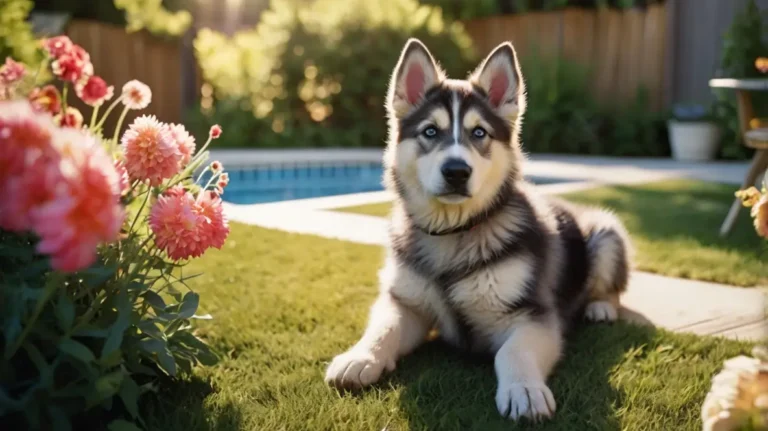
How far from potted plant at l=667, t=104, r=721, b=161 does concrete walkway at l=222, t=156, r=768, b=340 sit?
56 cm

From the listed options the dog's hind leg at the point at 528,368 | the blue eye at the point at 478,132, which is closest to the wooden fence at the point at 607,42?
the blue eye at the point at 478,132

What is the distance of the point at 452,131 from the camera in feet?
9.25

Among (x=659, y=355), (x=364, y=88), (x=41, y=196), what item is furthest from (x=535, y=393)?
(x=364, y=88)

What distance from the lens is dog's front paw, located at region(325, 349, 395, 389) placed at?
237 cm

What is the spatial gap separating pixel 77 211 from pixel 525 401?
1494mm

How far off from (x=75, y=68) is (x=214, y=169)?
0.76m

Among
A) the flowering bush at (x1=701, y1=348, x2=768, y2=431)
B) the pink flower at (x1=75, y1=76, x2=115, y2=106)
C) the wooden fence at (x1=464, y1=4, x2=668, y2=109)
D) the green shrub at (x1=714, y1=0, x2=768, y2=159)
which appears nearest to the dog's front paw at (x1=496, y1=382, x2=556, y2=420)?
the flowering bush at (x1=701, y1=348, x2=768, y2=431)

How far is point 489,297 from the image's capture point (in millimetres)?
2621

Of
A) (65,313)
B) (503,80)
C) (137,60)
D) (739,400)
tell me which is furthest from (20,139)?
(137,60)

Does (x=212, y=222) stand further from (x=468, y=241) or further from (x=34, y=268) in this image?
(x=468, y=241)

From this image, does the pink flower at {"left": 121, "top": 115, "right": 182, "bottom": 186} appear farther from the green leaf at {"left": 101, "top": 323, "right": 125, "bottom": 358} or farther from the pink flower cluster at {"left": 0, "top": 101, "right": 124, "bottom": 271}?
the pink flower cluster at {"left": 0, "top": 101, "right": 124, "bottom": 271}

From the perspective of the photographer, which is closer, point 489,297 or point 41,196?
point 41,196

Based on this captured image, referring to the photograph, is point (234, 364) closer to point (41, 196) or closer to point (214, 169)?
point (214, 169)

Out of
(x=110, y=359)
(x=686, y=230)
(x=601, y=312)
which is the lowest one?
(x=686, y=230)
